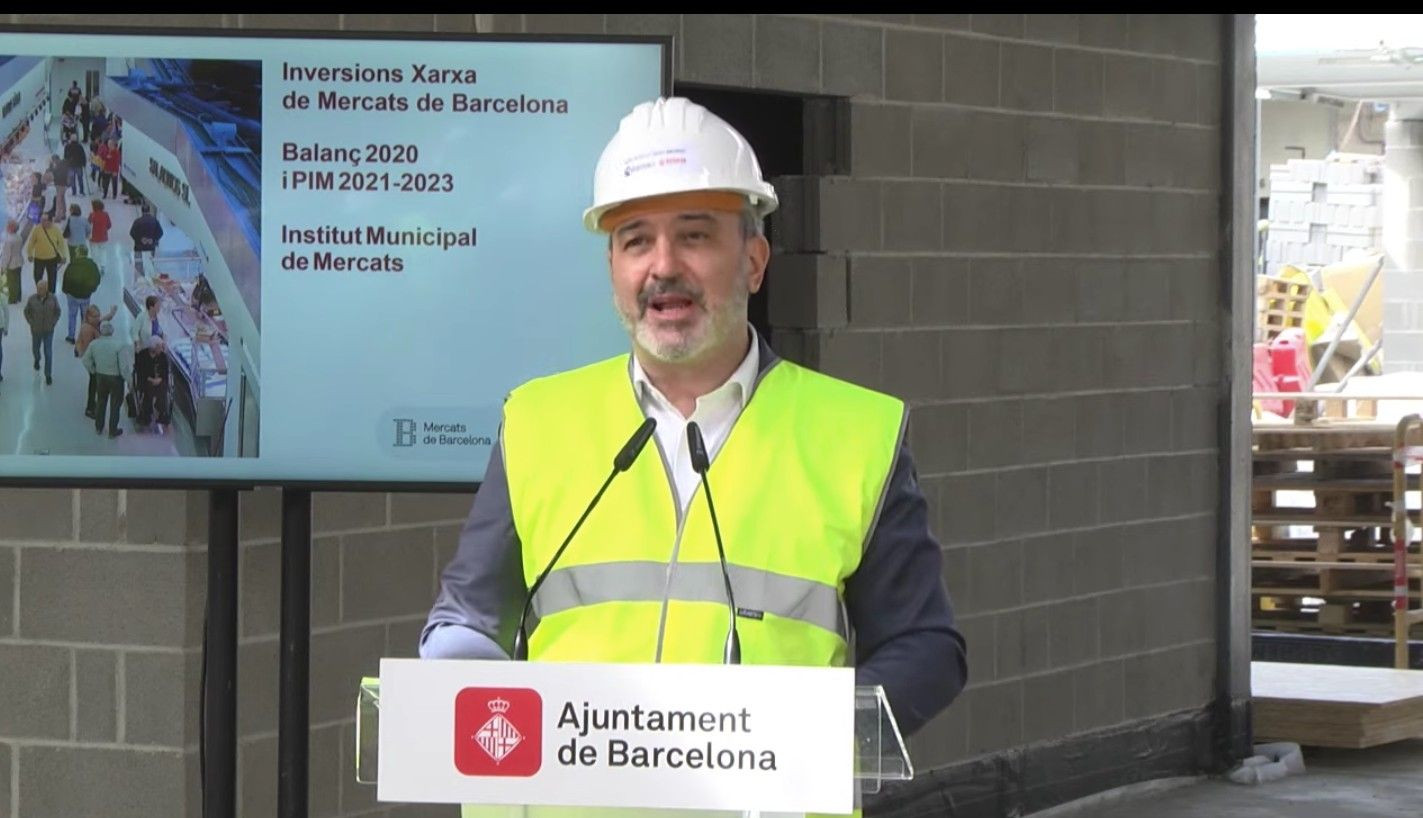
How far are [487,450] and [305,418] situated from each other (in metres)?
0.38

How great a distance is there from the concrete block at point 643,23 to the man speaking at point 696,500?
3917 mm

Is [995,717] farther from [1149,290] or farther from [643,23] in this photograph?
[643,23]

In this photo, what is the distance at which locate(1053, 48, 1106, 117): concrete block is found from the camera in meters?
9.45

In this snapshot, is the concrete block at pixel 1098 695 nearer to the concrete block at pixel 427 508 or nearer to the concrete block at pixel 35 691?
the concrete block at pixel 427 508

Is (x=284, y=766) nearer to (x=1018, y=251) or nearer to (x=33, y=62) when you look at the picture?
(x=33, y=62)

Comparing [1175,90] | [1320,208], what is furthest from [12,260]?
[1320,208]

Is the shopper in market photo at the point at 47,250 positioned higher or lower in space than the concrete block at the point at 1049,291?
lower

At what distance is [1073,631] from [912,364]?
1.51 metres

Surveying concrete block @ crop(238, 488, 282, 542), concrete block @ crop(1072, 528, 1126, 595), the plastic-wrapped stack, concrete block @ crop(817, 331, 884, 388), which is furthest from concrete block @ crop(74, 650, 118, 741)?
the plastic-wrapped stack

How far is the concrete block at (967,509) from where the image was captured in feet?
29.1

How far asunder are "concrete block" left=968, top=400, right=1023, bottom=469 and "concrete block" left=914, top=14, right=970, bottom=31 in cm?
130

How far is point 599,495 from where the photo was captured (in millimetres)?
3389

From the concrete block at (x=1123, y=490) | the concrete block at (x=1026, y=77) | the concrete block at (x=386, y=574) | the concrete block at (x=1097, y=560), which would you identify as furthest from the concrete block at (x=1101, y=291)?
the concrete block at (x=386, y=574)

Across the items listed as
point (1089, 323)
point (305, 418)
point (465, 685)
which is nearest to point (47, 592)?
point (305, 418)
